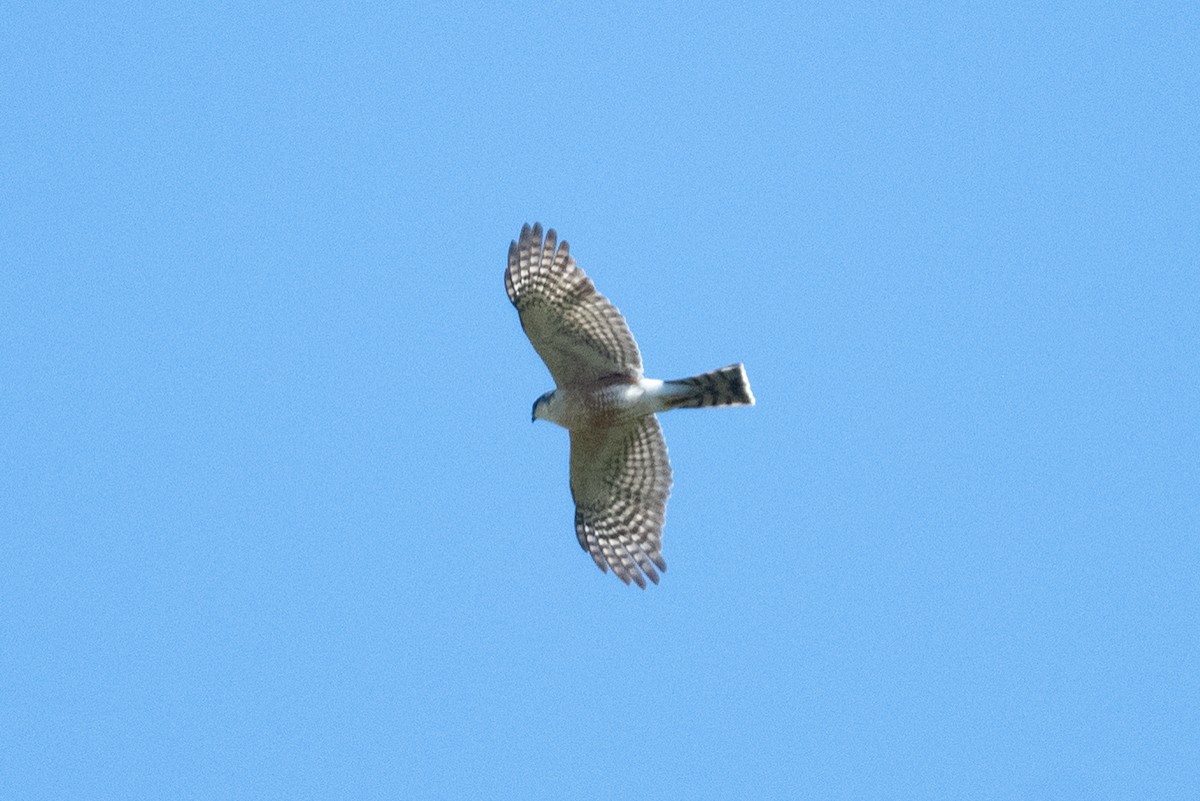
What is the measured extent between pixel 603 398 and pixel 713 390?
Result: 0.86 m

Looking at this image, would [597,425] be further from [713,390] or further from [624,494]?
[713,390]

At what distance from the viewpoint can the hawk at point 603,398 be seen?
13383 mm

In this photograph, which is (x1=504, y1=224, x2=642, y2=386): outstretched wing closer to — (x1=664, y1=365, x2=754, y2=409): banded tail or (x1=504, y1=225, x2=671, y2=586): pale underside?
(x1=504, y1=225, x2=671, y2=586): pale underside

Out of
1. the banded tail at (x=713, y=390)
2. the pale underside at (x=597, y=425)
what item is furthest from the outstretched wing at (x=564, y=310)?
the banded tail at (x=713, y=390)

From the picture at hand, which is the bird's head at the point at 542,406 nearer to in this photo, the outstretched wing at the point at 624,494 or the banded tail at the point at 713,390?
the outstretched wing at the point at 624,494

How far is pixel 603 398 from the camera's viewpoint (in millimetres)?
13648

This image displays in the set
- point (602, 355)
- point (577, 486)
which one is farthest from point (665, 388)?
point (577, 486)

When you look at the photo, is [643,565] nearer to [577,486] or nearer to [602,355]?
[577,486]

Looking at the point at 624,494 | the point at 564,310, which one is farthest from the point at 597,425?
the point at 564,310

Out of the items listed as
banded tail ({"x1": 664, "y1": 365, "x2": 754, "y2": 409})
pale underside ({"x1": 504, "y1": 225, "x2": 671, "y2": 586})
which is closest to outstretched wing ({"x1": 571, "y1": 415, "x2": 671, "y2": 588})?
pale underside ({"x1": 504, "y1": 225, "x2": 671, "y2": 586})

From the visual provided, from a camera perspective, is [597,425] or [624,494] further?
[624,494]

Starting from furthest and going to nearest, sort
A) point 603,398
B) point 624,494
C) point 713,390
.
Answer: point 624,494 → point 603,398 → point 713,390

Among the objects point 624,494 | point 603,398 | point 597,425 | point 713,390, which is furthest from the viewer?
point 624,494

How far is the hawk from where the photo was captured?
1338 centimetres
